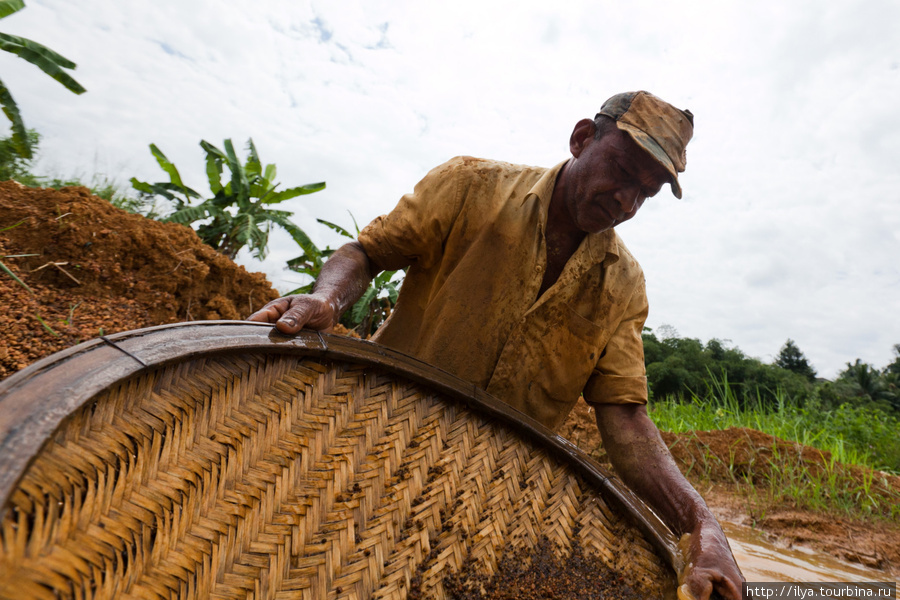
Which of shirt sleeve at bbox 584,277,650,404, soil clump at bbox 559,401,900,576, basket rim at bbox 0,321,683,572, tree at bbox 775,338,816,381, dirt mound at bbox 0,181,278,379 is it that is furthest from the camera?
tree at bbox 775,338,816,381

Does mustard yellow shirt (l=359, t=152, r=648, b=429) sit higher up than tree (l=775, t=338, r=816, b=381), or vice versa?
tree (l=775, t=338, r=816, b=381)

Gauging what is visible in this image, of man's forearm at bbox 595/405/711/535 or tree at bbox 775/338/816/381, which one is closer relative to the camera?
man's forearm at bbox 595/405/711/535

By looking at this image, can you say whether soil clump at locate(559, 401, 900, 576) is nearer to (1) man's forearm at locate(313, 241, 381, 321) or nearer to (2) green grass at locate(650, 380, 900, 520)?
(2) green grass at locate(650, 380, 900, 520)

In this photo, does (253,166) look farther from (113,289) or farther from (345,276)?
(345,276)

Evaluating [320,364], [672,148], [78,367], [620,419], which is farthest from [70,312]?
[672,148]

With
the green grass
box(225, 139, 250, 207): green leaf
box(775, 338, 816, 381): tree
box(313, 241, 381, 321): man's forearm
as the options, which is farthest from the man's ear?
box(775, 338, 816, 381): tree

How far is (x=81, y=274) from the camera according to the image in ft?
8.70

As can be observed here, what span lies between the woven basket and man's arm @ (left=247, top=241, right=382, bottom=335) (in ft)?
0.25

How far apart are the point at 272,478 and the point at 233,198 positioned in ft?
20.4

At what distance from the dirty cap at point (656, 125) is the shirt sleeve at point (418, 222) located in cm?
62

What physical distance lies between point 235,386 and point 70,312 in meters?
1.99

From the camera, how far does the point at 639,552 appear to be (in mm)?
1286

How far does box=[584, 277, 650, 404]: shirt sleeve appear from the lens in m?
1.89

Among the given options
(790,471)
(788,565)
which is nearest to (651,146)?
(788,565)
